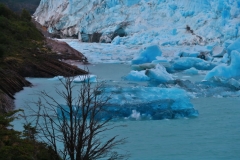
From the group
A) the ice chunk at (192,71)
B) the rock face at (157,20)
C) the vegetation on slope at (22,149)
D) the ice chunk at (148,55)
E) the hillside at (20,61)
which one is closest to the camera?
the vegetation on slope at (22,149)

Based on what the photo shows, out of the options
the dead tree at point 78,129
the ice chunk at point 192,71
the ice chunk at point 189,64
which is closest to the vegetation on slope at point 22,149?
the dead tree at point 78,129

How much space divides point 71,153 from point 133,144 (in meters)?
2.04

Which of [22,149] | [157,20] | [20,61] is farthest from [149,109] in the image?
[157,20]

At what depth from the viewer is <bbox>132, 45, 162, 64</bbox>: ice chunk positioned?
14.3 m

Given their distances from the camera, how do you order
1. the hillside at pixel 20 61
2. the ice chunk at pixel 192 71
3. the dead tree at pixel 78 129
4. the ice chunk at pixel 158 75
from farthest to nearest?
the ice chunk at pixel 192 71, the ice chunk at pixel 158 75, the hillside at pixel 20 61, the dead tree at pixel 78 129

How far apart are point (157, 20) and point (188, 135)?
19242 mm

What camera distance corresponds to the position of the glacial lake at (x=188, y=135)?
179 inches

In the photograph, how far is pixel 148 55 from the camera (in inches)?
581

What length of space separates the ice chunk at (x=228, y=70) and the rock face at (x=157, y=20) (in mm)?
8927

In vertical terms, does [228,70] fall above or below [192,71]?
below

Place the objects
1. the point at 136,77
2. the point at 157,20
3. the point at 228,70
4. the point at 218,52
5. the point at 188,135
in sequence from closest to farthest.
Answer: the point at 188,135 < the point at 136,77 < the point at 228,70 < the point at 218,52 < the point at 157,20

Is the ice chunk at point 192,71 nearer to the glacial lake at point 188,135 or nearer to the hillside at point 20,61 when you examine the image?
the hillside at point 20,61

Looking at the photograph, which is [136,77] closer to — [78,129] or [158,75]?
[158,75]

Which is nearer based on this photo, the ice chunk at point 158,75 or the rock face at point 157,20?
the ice chunk at point 158,75
